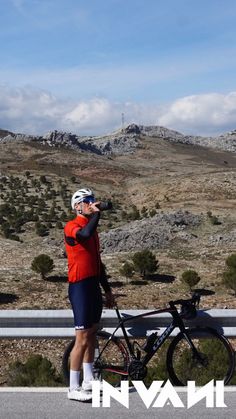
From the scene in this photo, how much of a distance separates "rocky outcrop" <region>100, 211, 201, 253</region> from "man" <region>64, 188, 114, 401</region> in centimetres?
1956

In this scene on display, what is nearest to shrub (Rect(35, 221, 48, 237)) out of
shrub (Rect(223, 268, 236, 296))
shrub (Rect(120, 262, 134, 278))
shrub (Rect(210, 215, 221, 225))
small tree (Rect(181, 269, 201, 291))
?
shrub (Rect(210, 215, 221, 225))

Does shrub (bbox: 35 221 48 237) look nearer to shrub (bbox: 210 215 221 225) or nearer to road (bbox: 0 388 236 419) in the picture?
shrub (bbox: 210 215 221 225)

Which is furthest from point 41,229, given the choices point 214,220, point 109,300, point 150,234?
Answer: point 109,300

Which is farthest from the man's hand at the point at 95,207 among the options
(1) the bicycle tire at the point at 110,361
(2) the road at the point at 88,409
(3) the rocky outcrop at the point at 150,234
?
(3) the rocky outcrop at the point at 150,234

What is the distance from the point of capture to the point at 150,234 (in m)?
27.2

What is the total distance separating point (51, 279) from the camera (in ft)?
61.7

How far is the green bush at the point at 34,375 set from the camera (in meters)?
7.03

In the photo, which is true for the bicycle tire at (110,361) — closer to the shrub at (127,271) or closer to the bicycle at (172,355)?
the bicycle at (172,355)

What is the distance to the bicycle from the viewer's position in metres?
6.18

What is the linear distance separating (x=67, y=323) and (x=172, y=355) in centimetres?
119

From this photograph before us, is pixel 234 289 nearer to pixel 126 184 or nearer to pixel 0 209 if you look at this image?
pixel 0 209

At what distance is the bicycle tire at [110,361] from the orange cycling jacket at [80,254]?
0.88 meters

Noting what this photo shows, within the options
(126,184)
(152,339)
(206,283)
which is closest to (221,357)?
(152,339)

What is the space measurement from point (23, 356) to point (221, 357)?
6163mm
